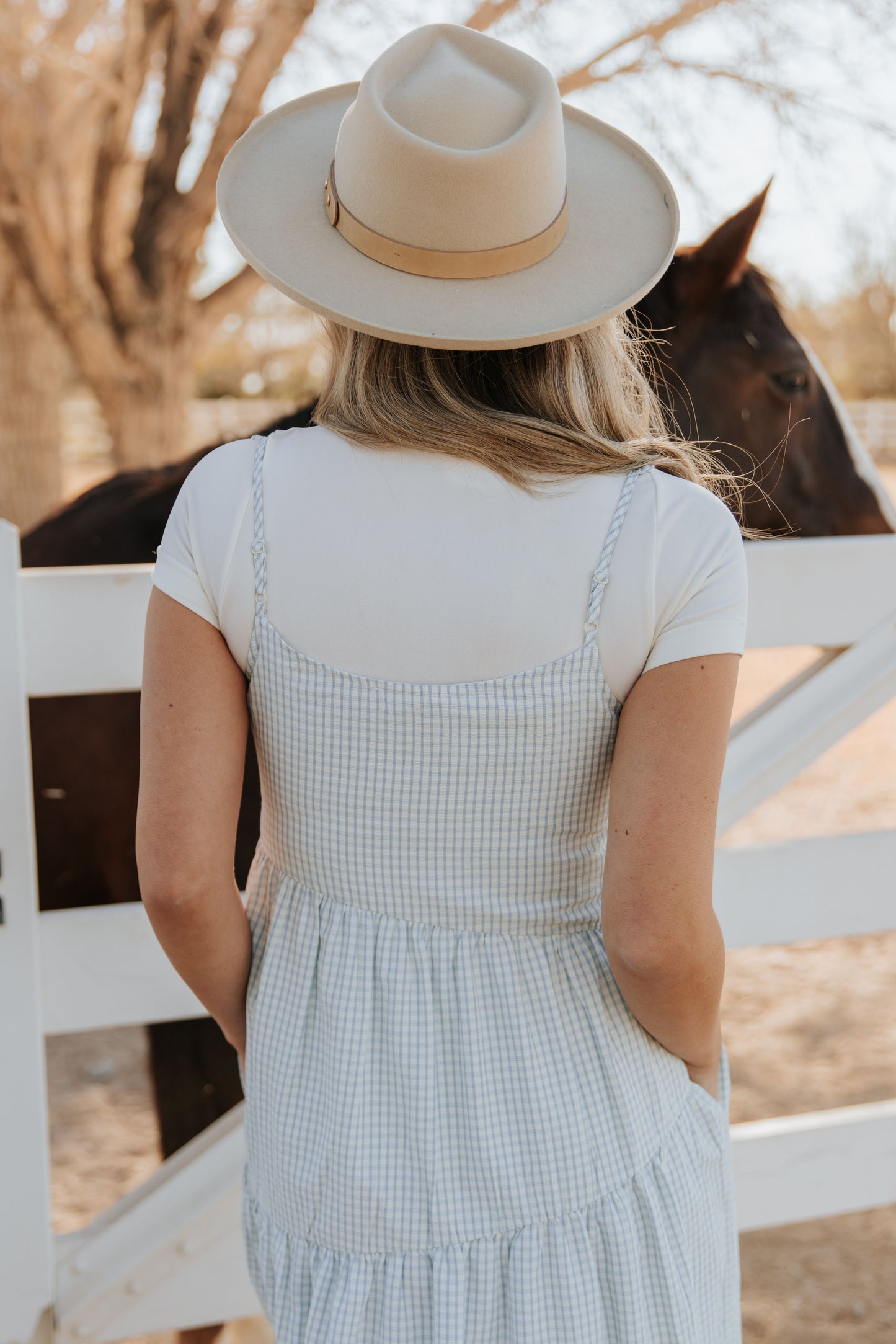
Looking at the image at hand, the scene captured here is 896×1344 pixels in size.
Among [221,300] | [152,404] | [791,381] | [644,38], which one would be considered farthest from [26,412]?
[791,381]

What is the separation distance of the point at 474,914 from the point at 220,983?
323 mm

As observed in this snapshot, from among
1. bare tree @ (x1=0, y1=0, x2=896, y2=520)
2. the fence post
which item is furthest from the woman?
bare tree @ (x1=0, y1=0, x2=896, y2=520)

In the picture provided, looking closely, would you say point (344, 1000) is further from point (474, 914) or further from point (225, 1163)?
point (225, 1163)

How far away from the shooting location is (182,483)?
2127mm

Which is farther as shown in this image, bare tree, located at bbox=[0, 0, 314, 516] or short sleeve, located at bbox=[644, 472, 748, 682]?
bare tree, located at bbox=[0, 0, 314, 516]

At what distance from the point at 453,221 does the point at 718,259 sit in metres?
1.65

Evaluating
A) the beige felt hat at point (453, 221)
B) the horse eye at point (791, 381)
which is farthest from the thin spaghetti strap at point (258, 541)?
the horse eye at point (791, 381)

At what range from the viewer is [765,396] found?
2355 millimetres

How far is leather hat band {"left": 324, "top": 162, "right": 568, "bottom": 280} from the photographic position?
3.04ft

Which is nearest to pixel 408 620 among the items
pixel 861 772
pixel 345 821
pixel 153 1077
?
pixel 345 821

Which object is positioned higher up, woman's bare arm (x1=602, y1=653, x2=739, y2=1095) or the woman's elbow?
woman's bare arm (x1=602, y1=653, x2=739, y2=1095)

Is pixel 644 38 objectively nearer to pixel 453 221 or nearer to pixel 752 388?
pixel 752 388

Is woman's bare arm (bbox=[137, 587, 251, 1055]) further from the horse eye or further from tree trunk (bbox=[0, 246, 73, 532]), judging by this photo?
tree trunk (bbox=[0, 246, 73, 532])

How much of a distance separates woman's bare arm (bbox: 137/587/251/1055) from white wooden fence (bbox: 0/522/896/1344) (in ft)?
1.72
